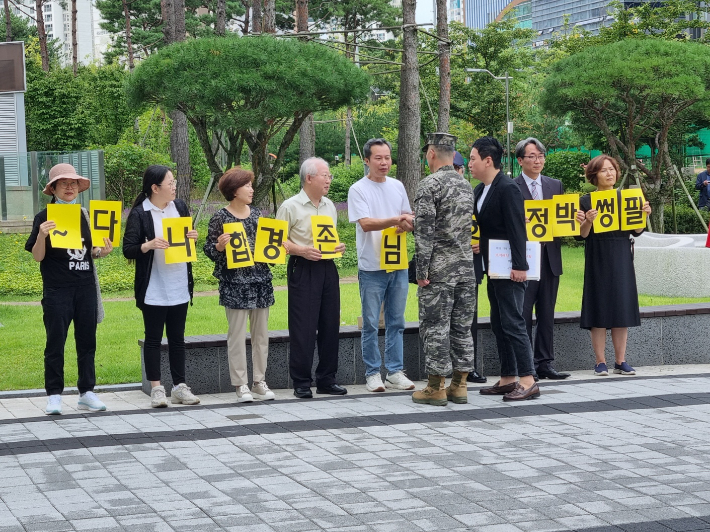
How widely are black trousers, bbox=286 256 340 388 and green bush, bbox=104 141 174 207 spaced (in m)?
22.2

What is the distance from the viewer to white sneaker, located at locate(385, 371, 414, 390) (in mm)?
8547

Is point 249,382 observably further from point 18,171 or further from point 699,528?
point 18,171

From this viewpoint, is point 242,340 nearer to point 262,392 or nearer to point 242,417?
point 262,392

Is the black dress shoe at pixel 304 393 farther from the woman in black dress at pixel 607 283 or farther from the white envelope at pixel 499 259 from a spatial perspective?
the woman in black dress at pixel 607 283

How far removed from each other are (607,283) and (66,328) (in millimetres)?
4594

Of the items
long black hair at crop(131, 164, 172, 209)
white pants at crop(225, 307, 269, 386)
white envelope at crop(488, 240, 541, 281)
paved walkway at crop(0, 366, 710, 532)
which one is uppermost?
long black hair at crop(131, 164, 172, 209)

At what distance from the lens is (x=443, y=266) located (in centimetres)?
777

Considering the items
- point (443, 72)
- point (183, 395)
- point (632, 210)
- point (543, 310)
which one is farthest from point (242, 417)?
point (443, 72)

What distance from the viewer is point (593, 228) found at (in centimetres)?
900

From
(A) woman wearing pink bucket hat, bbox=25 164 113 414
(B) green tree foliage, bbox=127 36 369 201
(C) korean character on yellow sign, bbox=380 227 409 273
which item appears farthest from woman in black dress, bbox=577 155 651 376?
(B) green tree foliage, bbox=127 36 369 201

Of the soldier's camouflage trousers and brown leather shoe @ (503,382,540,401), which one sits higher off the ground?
the soldier's camouflage trousers

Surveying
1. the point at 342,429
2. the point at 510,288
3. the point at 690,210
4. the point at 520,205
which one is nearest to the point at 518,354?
the point at 510,288

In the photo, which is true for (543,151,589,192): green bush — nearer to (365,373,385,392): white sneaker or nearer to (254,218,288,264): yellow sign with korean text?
(365,373,385,392): white sneaker

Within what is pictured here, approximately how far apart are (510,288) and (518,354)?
0.52 m
